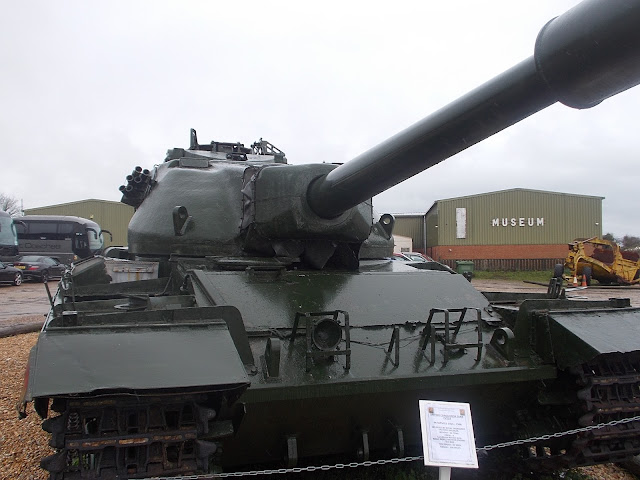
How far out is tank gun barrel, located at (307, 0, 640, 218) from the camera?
8.57ft

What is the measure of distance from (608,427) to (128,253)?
5.88m

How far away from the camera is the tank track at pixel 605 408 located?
424 cm

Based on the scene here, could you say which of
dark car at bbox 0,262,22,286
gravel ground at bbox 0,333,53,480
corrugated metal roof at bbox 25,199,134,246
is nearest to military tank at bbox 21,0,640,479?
gravel ground at bbox 0,333,53,480

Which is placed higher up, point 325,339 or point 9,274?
point 325,339

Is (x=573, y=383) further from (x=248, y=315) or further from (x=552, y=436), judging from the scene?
(x=248, y=315)

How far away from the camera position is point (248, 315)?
470cm

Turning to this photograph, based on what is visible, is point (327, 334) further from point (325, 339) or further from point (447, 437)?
point (447, 437)

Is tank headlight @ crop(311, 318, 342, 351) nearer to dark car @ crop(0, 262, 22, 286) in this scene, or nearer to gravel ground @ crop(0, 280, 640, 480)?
gravel ground @ crop(0, 280, 640, 480)

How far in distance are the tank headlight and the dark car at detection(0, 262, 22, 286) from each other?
25224mm

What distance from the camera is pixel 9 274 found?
1021 inches

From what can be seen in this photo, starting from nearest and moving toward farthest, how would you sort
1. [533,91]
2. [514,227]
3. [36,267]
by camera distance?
[533,91], [36,267], [514,227]

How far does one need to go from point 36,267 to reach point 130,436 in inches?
1087

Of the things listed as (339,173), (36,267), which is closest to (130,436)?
(339,173)

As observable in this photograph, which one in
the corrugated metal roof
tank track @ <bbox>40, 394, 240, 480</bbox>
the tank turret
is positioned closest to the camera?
the tank turret
